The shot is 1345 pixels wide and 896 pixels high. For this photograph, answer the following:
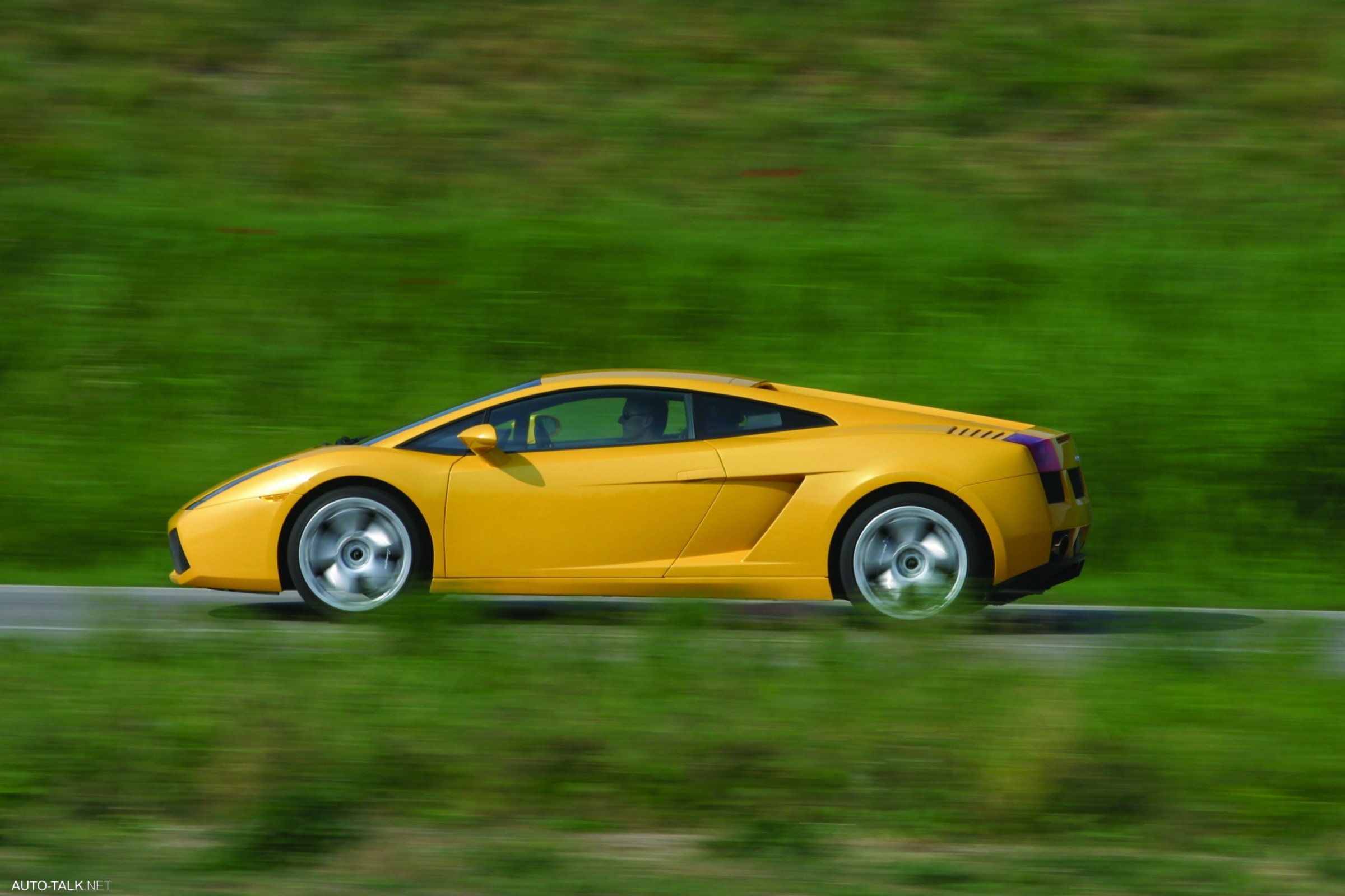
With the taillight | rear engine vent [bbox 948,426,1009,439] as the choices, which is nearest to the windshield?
rear engine vent [bbox 948,426,1009,439]

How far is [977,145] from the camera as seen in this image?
13773 mm

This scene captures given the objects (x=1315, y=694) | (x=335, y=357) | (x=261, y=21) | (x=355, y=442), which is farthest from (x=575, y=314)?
(x=1315, y=694)

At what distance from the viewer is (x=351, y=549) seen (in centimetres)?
694

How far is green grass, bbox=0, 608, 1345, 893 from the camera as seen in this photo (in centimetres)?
377

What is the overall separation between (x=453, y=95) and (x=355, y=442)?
845 centimetres

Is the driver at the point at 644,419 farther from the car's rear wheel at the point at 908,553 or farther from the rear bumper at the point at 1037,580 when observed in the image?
the rear bumper at the point at 1037,580

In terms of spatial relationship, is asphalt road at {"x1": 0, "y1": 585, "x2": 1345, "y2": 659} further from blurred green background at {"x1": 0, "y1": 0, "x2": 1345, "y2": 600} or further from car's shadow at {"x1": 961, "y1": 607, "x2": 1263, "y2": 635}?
blurred green background at {"x1": 0, "y1": 0, "x2": 1345, "y2": 600}

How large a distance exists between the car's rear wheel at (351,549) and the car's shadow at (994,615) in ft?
0.55

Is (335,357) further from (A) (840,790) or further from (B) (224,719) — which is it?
(A) (840,790)

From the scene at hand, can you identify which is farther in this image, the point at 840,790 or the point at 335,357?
the point at 335,357

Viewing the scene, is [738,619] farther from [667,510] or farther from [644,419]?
[644,419]

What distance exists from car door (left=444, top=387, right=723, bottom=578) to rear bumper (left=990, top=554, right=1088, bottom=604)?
141 centimetres

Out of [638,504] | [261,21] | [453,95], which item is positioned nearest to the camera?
[638,504]

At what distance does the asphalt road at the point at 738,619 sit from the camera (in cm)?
524
